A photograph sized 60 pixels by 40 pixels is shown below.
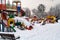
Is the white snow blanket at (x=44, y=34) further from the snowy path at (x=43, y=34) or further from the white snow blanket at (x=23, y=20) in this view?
the white snow blanket at (x=23, y=20)

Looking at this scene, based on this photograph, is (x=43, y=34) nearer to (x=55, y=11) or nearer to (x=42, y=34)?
(x=42, y=34)

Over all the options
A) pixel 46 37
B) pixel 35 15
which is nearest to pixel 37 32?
pixel 46 37

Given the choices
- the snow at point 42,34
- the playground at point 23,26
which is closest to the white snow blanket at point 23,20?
the playground at point 23,26

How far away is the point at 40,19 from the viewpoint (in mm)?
1262

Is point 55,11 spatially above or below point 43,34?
above

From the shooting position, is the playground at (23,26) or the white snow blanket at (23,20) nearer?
the playground at (23,26)

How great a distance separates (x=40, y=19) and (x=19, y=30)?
30 centimetres

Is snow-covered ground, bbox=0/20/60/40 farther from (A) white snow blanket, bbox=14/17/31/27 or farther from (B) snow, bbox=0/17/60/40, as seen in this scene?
(A) white snow blanket, bbox=14/17/31/27

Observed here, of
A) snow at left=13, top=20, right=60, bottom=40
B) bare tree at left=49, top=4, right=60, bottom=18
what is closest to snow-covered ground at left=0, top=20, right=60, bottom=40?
snow at left=13, top=20, right=60, bottom=40

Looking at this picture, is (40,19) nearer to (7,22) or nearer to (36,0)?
(36,0)

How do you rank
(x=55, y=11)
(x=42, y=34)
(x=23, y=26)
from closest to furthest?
(x=42, y=34) → (x=23, y=26) → (x=55, y=11)

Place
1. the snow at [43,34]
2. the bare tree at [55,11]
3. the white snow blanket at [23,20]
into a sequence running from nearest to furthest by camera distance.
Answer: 1. the snow at [43,34]
2. the white snow blanket at [23,20]
3. the bare tree at [55,11]

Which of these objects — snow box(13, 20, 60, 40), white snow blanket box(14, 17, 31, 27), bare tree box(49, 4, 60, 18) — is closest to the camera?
snow box(13, 20, 60, 40)

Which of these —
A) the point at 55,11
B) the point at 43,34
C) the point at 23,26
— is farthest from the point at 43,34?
the point at 55,11
